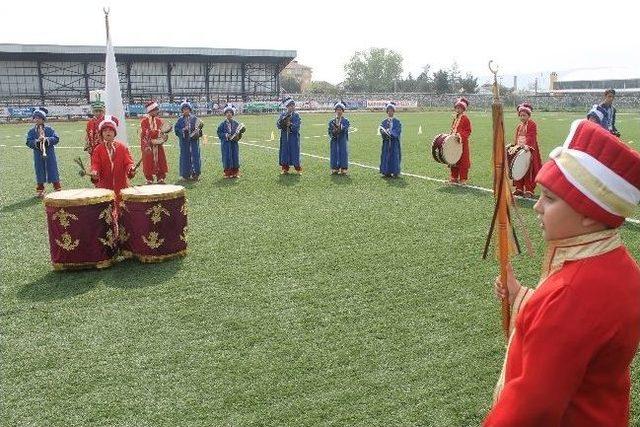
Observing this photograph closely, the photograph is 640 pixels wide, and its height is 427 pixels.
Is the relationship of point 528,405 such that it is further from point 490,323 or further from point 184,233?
point 184,233

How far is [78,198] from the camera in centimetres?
602

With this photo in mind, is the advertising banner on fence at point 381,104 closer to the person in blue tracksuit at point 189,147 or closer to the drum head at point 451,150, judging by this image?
the person in blue tracksuit at point 189,147

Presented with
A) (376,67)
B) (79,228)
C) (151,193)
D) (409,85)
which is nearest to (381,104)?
(409,85)

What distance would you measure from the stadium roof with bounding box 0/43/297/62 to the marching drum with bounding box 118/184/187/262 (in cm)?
4193

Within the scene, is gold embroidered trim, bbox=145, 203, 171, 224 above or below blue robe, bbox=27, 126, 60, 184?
below

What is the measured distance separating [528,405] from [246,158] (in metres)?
14.4

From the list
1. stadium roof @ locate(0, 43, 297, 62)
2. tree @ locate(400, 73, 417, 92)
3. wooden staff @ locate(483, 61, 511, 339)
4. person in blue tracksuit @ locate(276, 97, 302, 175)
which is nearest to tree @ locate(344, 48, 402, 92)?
tree @ locate(400, 73, 417, 92)

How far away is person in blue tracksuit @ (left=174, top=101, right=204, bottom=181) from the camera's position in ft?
40.5

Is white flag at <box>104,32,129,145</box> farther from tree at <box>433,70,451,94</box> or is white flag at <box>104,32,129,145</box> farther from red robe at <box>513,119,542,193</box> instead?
tree at <box>433,70,451,94</box>

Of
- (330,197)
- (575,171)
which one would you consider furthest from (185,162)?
(575,171)

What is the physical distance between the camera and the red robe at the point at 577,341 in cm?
151

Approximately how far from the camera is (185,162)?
12.4 m

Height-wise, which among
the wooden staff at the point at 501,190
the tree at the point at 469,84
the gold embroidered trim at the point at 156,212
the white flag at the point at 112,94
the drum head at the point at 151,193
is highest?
the tree at the point at 469,84

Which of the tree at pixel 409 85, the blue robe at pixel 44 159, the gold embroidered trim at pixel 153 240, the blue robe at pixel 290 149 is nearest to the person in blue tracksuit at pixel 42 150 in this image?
the blue robe at pixel 44 159
